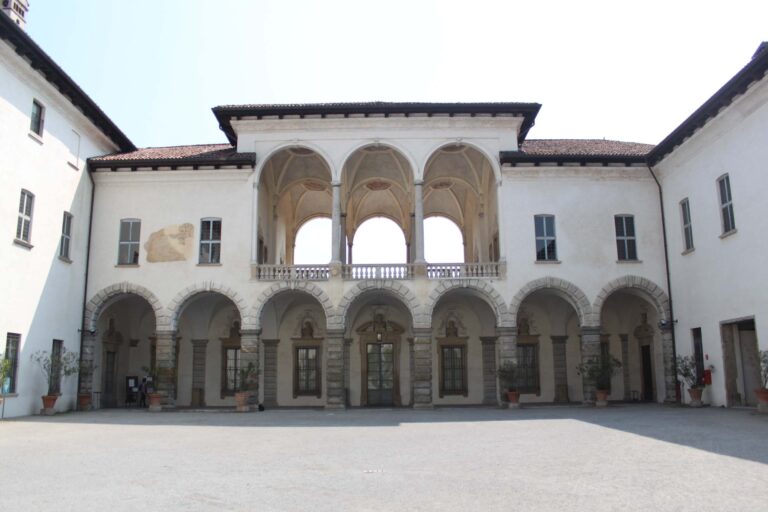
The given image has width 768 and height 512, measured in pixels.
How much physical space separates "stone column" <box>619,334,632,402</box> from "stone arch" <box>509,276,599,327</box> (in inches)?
168

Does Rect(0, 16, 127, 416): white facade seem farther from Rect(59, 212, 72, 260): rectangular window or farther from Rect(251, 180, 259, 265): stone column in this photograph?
Rect(251, 180, 259, 265): stone column

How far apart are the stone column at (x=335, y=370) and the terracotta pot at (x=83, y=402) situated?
333 inches

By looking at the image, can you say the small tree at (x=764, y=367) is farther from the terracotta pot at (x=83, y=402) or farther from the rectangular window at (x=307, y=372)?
the terracotta pot at (x=83, y=402)

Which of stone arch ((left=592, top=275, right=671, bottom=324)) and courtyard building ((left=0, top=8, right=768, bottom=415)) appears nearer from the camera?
courtyard building ((left=0, top=8, right=768, bottom=415))

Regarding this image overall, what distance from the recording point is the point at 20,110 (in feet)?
65.8

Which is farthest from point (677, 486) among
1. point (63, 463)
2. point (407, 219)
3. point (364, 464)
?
point (407, 219)

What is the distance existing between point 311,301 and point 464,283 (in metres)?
6.95

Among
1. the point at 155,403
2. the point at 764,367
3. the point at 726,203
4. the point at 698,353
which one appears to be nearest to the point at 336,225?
the point at 155,403

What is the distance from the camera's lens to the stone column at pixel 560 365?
27453 millimetres

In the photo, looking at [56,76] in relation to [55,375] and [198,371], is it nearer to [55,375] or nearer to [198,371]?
[55,375]

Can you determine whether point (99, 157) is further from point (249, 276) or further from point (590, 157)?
point (590, 157)

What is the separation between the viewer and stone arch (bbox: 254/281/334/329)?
2458 cm

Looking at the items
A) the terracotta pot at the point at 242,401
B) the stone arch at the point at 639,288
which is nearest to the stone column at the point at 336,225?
the terracotta pot at the point at 242,401

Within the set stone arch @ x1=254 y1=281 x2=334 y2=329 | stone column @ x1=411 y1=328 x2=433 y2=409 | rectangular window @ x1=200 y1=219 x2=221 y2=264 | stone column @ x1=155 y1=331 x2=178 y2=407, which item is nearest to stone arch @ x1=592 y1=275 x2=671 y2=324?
stone column @ x1=411 y1=328 x2=433 y2=409
